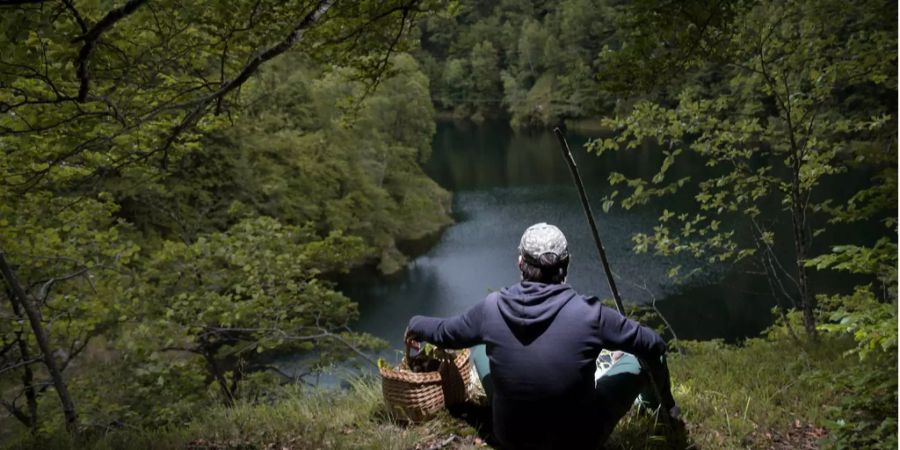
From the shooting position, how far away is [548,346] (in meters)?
2.43

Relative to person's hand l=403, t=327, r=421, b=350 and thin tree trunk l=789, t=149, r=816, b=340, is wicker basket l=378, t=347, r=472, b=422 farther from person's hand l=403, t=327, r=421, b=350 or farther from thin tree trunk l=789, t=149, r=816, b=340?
thin tree trunk l=789, t=149, r=816, b=340

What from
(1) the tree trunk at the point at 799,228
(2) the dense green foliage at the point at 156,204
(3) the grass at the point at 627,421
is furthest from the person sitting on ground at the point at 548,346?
(1) the tree trunk at the point at 799,228

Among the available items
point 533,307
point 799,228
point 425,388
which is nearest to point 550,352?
point 533,307

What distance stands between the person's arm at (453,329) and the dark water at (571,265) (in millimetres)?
4567

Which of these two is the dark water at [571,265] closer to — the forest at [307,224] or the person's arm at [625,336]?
the forest at [307,224]

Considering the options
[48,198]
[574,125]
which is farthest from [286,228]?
[574,125]

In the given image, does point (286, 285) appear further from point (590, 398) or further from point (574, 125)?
point (574, 125)

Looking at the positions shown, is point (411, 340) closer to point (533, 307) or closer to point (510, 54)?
point (533, 307)

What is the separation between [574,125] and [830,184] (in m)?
24.4

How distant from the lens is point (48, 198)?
18.7 feet

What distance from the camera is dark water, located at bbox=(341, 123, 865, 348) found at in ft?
51.9

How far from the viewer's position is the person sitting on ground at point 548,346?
2.42 metres

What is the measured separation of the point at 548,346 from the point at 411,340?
88cm

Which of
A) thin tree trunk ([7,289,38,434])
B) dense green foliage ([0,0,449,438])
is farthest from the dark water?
thin tree trunk ([7,289,38,434])
